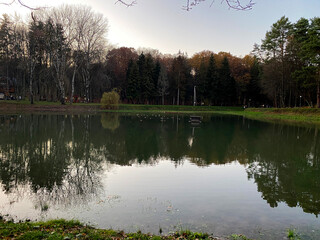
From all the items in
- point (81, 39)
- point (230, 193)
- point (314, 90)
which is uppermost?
point (81, 39)

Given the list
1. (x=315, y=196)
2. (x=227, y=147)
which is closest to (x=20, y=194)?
(x=315, y=196)

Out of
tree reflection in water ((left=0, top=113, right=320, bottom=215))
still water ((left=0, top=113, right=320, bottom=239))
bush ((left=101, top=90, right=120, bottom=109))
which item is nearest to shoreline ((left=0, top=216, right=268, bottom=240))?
still water ((left=0, top=113, right=320, bottom=239))

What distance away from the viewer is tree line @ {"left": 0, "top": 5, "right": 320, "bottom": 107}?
151 feet

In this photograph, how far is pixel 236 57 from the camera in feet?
282

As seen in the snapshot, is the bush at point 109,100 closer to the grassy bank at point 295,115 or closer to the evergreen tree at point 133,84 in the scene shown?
the evergreen tree at point 133,84

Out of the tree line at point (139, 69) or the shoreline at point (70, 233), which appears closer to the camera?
the shoreline at point (70, 233)

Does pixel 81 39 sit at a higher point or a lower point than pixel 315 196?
higher

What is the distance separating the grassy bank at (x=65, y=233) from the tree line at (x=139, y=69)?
26807mm

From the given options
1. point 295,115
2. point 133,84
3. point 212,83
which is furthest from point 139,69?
point 295,115

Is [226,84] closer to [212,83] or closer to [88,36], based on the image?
[212,83]

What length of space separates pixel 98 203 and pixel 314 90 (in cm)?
5601

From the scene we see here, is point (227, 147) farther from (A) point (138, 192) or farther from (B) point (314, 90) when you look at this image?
(B) point (314, 90)

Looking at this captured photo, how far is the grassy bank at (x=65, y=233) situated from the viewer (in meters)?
4.55

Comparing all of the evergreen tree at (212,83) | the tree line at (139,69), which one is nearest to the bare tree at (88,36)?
the tree line at (139,69)
